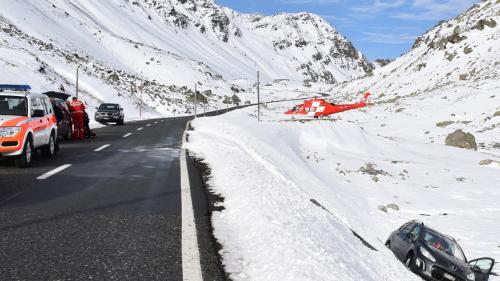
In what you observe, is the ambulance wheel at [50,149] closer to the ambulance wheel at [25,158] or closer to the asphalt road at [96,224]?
the ambulance wheel at [25,158]

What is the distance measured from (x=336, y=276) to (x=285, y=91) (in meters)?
193

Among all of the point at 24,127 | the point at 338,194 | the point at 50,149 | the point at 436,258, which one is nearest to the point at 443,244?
the point at 436,258

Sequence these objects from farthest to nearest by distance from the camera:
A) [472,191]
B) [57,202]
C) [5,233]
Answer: [472,191]
[57,202]
[5,233]

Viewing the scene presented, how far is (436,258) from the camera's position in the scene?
8648 millimetres

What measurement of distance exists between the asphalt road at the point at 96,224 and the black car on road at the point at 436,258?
4109 mm

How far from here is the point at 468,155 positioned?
978 inches

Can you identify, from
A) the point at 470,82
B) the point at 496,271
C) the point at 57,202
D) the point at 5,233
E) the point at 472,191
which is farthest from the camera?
the point at 470,82

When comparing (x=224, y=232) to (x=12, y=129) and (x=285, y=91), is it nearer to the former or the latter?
(x=12, y=129)

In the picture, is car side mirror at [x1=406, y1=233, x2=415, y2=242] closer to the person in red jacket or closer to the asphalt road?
the asphalt road

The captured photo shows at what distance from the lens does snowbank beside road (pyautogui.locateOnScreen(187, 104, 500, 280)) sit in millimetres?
5125

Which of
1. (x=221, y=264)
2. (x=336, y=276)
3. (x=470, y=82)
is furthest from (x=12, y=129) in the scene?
(x=470, y=82)

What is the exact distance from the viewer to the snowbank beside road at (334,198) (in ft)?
16.8

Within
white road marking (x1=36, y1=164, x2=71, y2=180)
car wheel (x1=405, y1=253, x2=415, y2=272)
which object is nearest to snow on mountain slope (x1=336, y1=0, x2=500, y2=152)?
car wheel (x1=405, y1=253, x2=415, y2=272)

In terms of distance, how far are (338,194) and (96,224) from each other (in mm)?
9876
